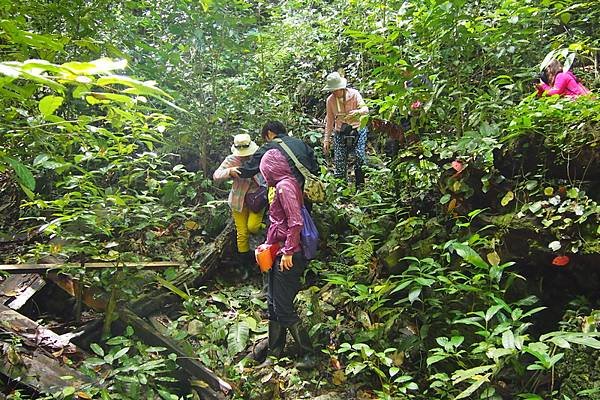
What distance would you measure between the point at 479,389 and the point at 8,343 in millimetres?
3827

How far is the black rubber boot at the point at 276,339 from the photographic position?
189 inches

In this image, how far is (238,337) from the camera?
4711 millimetres

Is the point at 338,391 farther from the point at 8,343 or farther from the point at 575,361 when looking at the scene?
the point at 8,343

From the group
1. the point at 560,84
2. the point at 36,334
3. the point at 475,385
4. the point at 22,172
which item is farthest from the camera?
the point at 560,84

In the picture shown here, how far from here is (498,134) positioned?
14.7ft

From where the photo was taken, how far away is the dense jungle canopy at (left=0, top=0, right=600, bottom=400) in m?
3.64

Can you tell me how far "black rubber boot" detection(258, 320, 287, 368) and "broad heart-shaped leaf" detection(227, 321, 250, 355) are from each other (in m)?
0.25

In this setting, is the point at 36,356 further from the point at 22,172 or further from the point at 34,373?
the point at 22,172

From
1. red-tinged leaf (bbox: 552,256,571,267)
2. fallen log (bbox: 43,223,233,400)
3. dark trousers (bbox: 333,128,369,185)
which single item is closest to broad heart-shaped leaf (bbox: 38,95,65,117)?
fallen log (bbox: 43,223,233,400)

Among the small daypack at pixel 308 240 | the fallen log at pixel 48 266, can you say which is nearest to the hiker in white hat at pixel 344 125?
the small daypack at pixel 308 240

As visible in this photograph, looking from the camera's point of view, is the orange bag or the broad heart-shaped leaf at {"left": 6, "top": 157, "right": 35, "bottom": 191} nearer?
the broad heart-shaped leaf at {"left": 6, "top": 157, "right": 35, "bottom": 191}

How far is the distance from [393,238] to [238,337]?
1.97 metres

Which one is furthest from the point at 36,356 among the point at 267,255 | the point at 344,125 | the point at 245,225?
the point at 344,125

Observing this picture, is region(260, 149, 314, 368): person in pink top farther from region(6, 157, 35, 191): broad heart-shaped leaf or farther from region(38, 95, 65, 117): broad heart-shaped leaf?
region(38, 95, 65, 117): broad heart-shaped leaf
